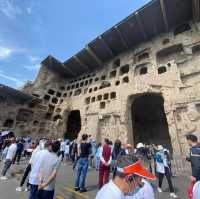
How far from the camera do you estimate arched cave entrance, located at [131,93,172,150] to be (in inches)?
714

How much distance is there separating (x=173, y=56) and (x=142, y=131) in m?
8.77

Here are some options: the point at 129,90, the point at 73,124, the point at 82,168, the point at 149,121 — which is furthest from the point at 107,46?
the point at 82,168

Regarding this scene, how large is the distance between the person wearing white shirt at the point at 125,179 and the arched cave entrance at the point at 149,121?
1708 cm

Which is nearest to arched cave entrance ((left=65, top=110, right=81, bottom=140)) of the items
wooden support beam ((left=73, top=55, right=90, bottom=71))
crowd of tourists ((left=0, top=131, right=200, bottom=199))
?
wooden support beam ((left=73, top=55, right=90, bottom=71))

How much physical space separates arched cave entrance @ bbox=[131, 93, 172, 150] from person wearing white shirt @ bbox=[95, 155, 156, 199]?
672 inches

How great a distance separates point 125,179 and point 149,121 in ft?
62.7

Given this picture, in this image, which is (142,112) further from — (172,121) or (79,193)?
(79,193)

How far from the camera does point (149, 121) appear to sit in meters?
19.4

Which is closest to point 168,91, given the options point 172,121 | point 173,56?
point 172,121

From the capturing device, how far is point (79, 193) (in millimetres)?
4098

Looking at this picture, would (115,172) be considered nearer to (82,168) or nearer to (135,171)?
(135,171)

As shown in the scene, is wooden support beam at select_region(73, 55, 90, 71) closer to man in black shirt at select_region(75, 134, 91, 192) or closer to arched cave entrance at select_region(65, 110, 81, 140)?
arched cave entrance at select_region(65, 110, 81, 140)

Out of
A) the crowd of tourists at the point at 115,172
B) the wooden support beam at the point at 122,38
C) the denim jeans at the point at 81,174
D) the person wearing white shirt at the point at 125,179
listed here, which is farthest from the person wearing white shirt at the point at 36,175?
the wooden support beam at the point at 122,38

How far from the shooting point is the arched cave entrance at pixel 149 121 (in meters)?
18.1
